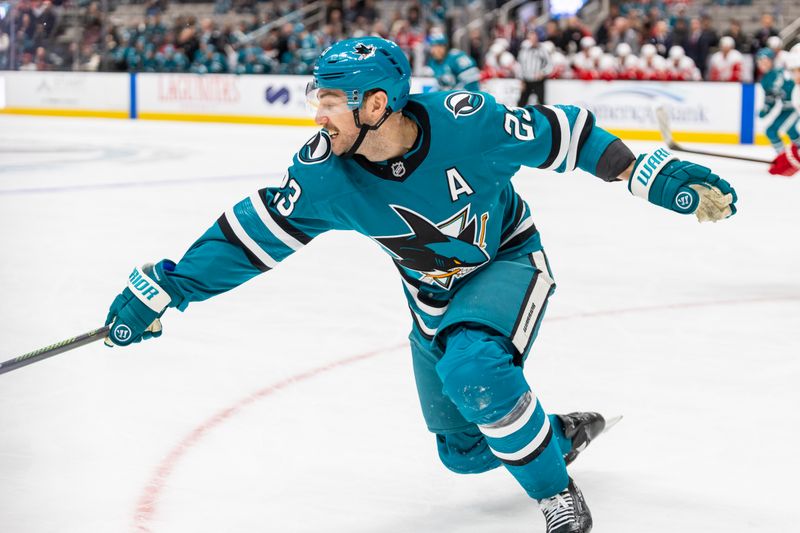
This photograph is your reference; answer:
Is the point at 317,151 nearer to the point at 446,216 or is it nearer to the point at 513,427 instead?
the point at 446,216

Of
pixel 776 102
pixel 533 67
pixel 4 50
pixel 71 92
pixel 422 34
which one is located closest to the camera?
pixel 776 102

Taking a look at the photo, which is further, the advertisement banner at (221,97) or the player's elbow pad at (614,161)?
the advertisement banner at (221,97)

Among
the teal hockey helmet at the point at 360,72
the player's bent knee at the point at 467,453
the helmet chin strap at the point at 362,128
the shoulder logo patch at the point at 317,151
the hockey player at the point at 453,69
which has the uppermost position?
the teal hockey helmet at the point at 360,72

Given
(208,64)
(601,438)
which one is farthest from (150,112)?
(601,438)

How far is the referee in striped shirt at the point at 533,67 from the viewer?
14391mm

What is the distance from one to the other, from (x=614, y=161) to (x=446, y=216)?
1.40 feet

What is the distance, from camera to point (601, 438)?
3.20 m

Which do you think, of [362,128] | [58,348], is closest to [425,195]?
[362,128]

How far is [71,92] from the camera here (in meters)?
18.0

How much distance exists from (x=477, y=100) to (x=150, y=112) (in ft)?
52.0

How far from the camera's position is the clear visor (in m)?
2.36

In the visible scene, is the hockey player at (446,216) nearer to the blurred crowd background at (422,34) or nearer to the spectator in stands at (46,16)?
the blurred crowd background at (422,34)

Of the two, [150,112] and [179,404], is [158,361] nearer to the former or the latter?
[179,404]

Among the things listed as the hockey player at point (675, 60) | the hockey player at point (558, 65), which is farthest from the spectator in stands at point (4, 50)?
the hockey player at point (675, 60)
